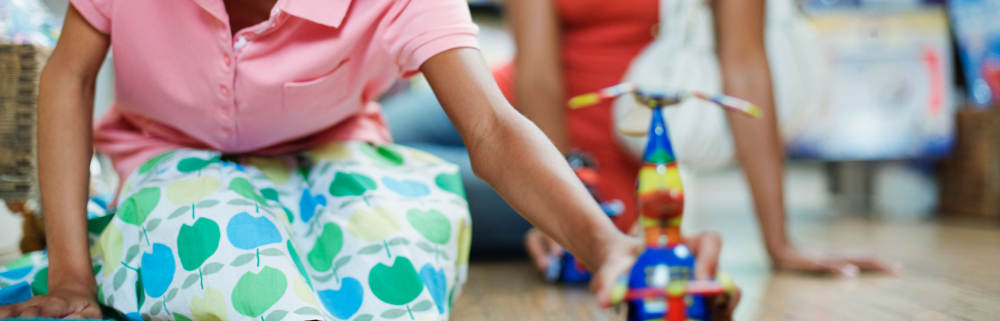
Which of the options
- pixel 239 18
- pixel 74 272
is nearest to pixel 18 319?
pixel 74 272

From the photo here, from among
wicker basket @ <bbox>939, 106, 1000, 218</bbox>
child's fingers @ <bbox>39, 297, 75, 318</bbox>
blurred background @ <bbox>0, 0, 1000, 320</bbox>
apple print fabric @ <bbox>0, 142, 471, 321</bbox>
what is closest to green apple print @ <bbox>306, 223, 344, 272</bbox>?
apple print fabric @ <bbox>0, 142, 471, 321</bbox>

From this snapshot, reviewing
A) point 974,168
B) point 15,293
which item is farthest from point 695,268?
point 974,168

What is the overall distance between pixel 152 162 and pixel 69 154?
0.12 meters

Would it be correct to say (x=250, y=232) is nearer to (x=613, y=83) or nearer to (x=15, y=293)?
(x=15, y=293)

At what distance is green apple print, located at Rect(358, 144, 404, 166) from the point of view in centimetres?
99

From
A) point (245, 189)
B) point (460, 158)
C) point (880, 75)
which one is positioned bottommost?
point (880, 75)

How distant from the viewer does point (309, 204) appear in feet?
3.05

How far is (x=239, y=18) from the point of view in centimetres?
88

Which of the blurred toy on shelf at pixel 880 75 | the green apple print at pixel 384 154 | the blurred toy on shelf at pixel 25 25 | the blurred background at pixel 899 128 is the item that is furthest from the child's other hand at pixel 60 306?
the blurred toy on shelf at pixel 880 75

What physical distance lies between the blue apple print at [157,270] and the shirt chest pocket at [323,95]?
7.1 inches

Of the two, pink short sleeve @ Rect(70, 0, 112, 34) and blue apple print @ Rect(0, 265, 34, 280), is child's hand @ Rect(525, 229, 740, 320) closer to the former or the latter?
pink short sleeve @ Rect(70, 0, 112, 34)

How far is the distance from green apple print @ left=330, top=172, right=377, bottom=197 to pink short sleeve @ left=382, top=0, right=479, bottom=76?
18cm

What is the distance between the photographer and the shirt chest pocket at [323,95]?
85cm

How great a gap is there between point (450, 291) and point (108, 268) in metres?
0.33
